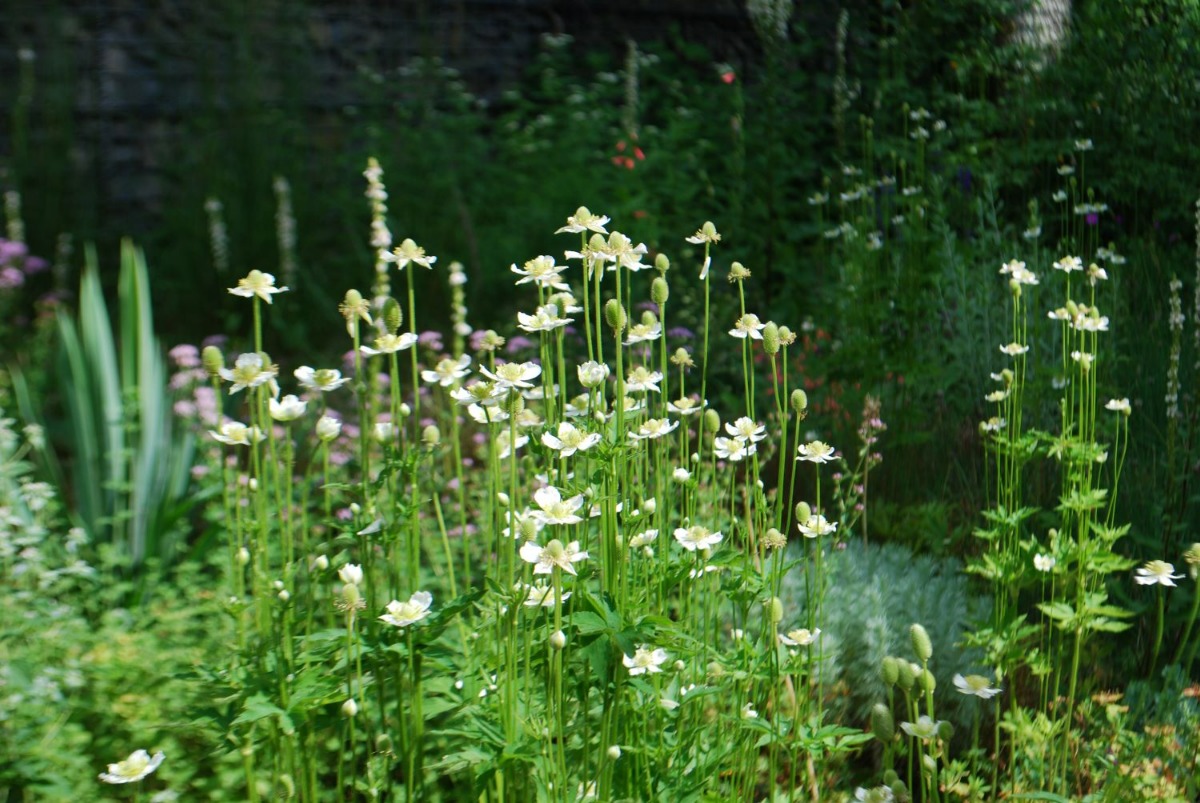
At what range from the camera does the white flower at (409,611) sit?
1620 mm

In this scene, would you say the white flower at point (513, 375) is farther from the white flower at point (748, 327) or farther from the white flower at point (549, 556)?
the white flower at point (748, 327)

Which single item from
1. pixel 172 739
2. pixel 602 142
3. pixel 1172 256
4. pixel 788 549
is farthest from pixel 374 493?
pixel 602 142

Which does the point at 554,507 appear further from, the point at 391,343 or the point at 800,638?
the point at 800,638

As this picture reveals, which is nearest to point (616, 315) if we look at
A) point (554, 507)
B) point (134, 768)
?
point (554, 507)

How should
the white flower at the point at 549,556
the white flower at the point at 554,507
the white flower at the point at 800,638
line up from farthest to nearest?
the white flower at the point at 800,638
the white flower at the point at 554,507
the white flower at the point at 549,556

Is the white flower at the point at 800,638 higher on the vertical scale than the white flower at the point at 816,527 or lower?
lower

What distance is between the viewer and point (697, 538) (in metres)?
1.75

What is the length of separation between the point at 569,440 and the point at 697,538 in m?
0.29

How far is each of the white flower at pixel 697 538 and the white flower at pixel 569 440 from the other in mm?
236

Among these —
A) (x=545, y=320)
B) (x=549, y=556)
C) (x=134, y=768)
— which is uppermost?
(x=545, y=320)

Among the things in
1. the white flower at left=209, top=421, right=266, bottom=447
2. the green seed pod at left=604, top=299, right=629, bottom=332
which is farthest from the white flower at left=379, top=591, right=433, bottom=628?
the green seed pod at left=604, top=299, right=629, bottom=332

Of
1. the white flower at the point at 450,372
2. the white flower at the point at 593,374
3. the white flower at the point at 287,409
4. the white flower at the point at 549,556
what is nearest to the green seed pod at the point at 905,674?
the white flower at the point at 549,556

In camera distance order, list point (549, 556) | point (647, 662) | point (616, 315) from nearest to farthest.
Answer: point (549, 556) < point (616, 315) < point (647, 662)

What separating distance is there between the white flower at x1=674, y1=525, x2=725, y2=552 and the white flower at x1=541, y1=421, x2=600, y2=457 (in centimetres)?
→ 24
